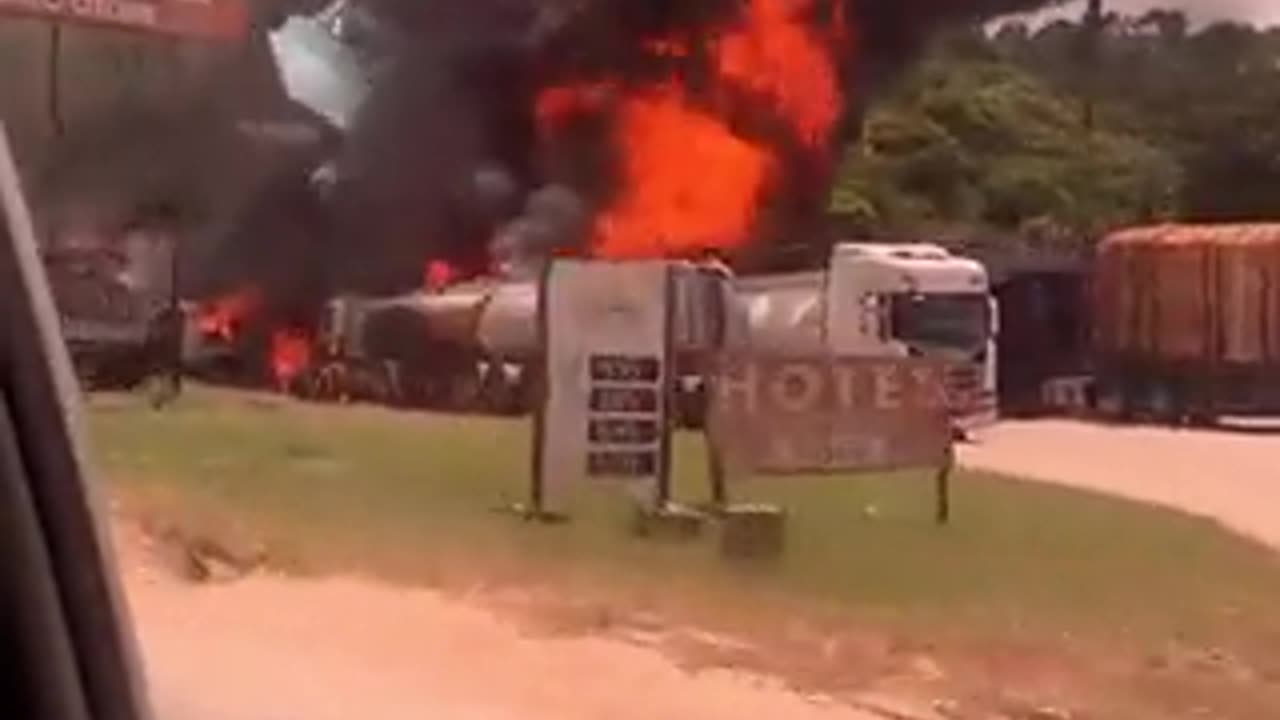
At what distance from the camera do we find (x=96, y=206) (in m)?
1.32

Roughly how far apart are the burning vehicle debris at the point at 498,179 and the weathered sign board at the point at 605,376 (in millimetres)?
21

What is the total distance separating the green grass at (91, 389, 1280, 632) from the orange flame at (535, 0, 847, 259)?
16cm

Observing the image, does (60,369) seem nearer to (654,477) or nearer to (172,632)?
(172,632)

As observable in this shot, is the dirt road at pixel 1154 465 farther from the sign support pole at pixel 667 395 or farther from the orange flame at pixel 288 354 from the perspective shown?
the orange flame at pixel 288 354

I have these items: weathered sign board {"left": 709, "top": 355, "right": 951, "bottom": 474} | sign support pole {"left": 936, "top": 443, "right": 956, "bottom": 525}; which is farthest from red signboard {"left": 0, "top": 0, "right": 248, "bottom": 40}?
sign support pole {"left": 936, "top": 443, "right": 956, "bottom": 525}

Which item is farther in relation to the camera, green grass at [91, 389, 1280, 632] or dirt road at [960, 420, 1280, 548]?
dirt road at [960, 420, 1280, 548]

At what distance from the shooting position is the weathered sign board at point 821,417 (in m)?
1.48

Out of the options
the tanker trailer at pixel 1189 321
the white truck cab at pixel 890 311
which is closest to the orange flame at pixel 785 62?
the white truck cab at pixel 890 311

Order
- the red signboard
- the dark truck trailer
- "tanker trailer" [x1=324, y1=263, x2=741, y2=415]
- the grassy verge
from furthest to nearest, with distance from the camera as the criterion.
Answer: the dark truck trailer → "tanker trailer" [x1=324, y1=263, x2=741, y2=415] → the grassy verge → the red signboard

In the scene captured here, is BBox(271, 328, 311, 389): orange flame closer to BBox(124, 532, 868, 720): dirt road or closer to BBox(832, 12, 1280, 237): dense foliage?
BBox(124, 532, 868, 720): dirt road

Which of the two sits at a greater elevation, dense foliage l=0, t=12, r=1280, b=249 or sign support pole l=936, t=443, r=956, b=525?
dense foliage l=0, t=12, r=1280, b=249

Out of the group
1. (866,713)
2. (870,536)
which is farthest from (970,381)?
(866,713)

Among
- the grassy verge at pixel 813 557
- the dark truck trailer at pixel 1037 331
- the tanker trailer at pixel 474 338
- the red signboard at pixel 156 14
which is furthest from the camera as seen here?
the dark truck trailer at pixel 1037 331

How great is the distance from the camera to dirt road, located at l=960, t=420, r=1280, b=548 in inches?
59.3
